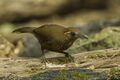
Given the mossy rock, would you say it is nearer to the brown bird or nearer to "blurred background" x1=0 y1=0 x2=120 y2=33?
the brown bird

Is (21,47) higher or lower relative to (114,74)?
higher

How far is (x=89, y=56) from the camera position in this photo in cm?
852

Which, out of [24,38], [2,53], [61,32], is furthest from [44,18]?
[61,32]

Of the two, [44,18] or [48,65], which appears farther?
[44,18]

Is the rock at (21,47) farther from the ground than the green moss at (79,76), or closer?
farther from the ground

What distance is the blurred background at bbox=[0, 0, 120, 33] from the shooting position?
19469 mm

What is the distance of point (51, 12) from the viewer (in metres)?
19.9

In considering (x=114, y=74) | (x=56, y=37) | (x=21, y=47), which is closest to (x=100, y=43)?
(x=56, y=37)

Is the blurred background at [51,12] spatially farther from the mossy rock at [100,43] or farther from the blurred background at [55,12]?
the mossy rock at [100,43]

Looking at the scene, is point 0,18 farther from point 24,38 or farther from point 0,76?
point 0,76

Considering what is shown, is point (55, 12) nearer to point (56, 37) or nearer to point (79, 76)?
point (56, 37)

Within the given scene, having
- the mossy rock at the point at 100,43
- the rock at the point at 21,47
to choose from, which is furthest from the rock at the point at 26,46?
the mossy rock at the point at 100,43

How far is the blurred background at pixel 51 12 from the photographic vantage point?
63.9ft

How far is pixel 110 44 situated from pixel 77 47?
653 millimetres
